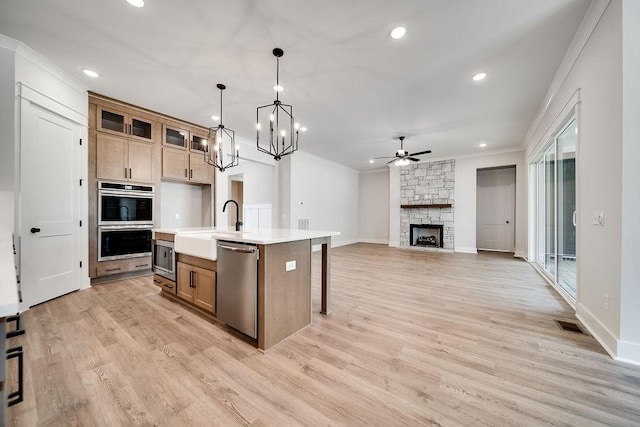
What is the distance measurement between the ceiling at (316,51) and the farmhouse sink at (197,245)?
6.88ft

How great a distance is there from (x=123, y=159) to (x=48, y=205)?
1.19 meters

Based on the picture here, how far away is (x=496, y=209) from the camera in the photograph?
747 cm

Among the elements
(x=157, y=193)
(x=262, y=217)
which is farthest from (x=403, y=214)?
(x=157, y=193)

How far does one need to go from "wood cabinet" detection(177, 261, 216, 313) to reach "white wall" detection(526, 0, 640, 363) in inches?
142

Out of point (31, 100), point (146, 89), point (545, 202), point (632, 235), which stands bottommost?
point (632, 235)

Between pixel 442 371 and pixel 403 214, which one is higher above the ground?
pixel 403 214

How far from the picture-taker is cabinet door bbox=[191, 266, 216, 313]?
2.56m

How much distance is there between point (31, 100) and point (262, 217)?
15.4 ft

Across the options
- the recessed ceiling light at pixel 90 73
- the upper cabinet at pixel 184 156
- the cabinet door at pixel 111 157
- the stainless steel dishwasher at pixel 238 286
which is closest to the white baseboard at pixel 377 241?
the upper cabinet at pixel 184 156

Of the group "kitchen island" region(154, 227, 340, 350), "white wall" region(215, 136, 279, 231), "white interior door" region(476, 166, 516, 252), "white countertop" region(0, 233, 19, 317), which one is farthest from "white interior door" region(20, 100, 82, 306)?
"white interior door" region(476, 166, 516, 252)

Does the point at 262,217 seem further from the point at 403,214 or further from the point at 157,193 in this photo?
the point at 403,214

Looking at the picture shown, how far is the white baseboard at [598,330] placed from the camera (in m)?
1.96

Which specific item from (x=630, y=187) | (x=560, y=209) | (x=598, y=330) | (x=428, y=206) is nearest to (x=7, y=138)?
(x=630, y=187)

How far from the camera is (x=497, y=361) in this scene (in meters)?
1.91
